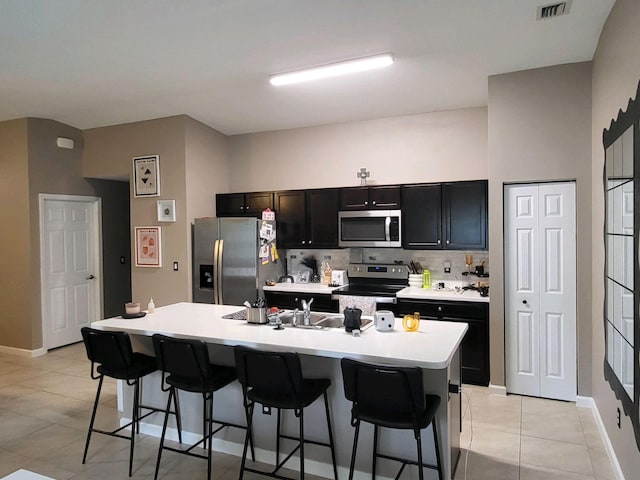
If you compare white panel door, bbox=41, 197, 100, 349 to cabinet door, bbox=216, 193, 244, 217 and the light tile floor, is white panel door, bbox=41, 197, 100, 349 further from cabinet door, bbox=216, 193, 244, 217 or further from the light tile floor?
cabinet door, bbox=216, 193, 244, 217

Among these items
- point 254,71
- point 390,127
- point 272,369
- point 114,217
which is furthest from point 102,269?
point 272,369

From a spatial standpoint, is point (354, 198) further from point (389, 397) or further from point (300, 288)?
point (389, 397)

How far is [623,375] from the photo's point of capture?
2635mm

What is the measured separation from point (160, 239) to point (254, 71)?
2588mm

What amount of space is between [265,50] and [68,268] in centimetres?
442

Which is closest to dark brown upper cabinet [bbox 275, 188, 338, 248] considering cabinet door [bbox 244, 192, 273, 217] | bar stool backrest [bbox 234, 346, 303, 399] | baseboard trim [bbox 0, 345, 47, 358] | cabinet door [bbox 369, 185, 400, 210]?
cabinet door [bbox 244, 192, 273, 217]

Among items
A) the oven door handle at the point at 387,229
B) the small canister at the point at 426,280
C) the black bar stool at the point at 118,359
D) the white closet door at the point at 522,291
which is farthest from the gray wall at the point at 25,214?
the white closet door at the point at 522,291

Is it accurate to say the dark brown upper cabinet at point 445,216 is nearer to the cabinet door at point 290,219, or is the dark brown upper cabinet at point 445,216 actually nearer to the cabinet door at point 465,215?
the cabinet door at point 465,215

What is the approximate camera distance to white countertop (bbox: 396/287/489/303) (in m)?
4.28

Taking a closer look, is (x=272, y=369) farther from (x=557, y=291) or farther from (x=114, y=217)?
(x=114, y=217)

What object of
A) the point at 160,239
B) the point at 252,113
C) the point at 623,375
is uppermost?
the point at 252,113

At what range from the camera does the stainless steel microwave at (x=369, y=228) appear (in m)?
4.93

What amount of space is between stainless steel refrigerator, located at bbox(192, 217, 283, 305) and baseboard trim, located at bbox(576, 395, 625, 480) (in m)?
3.44

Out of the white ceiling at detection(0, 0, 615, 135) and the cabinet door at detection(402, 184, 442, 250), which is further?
the cabinet door at detection(402, 184, 442, 250)
